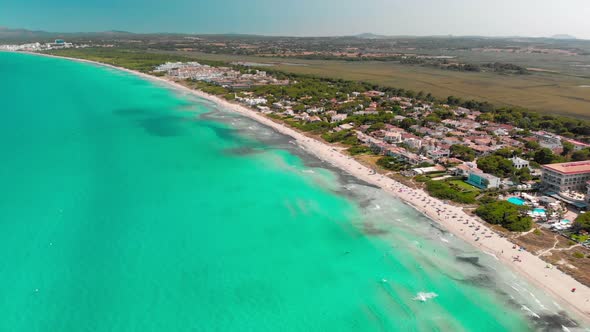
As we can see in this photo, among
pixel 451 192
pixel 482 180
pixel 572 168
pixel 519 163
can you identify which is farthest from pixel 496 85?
pixel 451 192

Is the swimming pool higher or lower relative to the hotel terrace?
lower

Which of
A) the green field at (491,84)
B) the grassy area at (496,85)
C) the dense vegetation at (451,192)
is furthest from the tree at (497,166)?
the grassy area at (496,85)

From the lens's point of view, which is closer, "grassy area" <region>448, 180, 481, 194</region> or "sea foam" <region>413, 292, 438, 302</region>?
"sea foam" <region>413, 292, 438, 302</region>

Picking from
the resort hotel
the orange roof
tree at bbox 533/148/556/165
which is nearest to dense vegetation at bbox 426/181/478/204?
the resort hotel

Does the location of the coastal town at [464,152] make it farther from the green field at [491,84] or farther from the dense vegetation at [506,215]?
the green field at [491,84]

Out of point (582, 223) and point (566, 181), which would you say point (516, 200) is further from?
point (582, 223)

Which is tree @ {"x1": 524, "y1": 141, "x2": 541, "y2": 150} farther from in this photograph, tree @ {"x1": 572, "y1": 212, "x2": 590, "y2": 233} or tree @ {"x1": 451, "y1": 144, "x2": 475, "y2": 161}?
tree @ {"x1": 572, "y1": 212, "x2": 590, "y2": 233}
